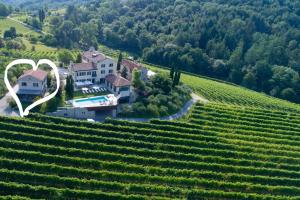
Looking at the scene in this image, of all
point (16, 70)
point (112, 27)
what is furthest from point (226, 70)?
point (16, 70)

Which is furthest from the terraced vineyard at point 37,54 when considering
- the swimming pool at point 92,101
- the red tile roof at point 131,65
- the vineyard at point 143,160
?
the vineyard at point 143,160

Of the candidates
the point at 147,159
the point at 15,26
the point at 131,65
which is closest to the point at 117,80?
the point at 131,65

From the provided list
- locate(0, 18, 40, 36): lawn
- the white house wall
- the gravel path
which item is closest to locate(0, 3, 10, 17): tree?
locate(0, 18, 40, 36): lawn

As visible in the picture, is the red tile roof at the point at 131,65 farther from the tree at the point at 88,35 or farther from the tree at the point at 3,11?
the tree at the point at 3,11

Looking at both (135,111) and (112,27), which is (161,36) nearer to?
(112,27)

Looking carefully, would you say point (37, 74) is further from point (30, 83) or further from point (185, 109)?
point (185, 109)

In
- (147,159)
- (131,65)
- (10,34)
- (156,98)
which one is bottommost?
(10,34)
